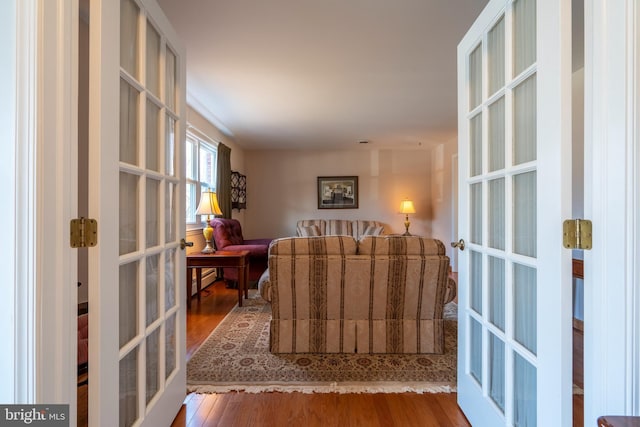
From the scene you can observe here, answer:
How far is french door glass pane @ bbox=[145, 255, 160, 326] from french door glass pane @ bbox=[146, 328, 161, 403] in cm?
7

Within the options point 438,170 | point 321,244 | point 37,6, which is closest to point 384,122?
point 438,170

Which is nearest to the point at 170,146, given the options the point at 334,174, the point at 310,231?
the point at 310,231

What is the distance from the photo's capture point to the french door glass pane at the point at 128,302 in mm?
1074

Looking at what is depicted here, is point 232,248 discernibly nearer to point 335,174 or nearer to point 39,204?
point 335,174

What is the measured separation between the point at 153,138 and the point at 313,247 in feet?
3.85

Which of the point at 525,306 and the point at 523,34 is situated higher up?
the point at 523,34

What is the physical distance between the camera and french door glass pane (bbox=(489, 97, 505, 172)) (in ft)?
3.96

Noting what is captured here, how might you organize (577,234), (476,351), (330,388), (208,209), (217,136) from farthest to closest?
(217,136) → (208,209) → (330,388) → (476,351) → (577,234)

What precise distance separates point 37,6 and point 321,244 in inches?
66.6

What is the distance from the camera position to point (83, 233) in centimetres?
87

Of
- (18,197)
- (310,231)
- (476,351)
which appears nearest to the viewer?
(18,197)

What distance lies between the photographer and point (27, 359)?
73cm

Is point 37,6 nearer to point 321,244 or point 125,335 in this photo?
point 125,335

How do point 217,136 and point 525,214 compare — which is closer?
point 525,214
